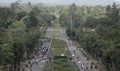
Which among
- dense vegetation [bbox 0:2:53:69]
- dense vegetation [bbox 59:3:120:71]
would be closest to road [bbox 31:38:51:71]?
dense vegetation [bbox 0:2:53:69]

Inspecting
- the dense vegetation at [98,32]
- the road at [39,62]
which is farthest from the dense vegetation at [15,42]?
the dense vegetation at [98,32]


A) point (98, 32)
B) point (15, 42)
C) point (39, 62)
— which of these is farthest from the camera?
point (98, 32)

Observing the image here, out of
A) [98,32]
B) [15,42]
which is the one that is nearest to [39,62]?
[15,42]

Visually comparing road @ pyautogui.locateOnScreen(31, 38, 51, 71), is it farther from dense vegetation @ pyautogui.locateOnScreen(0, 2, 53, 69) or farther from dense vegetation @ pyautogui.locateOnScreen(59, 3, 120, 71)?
dense vegetation @ pyautogui.locateOnScreen(59, 3, 120, 71)

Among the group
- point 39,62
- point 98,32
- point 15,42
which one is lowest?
point 39,62

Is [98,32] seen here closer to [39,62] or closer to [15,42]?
[39,62]

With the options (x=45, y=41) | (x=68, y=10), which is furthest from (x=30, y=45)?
(x=68, y=10)

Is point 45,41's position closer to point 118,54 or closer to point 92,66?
point 92,66

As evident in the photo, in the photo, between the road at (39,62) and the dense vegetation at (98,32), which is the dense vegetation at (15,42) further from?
the dense vegetation at (98,32)
